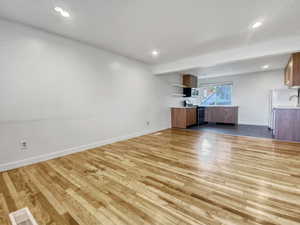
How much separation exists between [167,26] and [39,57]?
7.76 ft

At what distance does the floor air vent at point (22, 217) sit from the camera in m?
1.26

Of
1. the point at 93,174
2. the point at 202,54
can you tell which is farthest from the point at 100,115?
the point at 202,54

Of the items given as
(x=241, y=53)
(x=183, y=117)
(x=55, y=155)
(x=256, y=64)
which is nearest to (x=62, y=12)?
(x=55, y=155)

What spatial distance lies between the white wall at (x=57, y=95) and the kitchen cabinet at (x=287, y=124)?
3.88 m

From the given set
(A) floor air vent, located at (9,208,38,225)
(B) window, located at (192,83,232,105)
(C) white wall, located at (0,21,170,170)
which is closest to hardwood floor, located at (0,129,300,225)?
(A) floor air vent, located at (9,208,38,225)

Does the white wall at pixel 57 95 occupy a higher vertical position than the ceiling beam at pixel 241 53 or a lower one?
lower

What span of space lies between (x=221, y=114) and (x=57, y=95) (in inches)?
248

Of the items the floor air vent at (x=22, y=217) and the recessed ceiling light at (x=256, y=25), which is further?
the recessed ceiling light at (x=256, y=25)

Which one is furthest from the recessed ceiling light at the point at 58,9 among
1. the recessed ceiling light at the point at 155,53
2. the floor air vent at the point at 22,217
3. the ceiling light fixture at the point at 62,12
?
the floor air vent at the point at 22,217

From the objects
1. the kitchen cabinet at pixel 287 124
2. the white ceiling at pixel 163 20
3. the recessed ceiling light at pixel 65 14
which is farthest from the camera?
the kitchen cabinet at pixel 287 124

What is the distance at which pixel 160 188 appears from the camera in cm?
172

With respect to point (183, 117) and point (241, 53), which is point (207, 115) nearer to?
point (183, 117)

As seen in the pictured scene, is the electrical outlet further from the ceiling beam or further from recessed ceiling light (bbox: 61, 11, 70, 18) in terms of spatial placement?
the ceiling beam

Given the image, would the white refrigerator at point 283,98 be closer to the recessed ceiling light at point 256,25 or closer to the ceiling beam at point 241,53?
the ceiling beam at point 241,53
